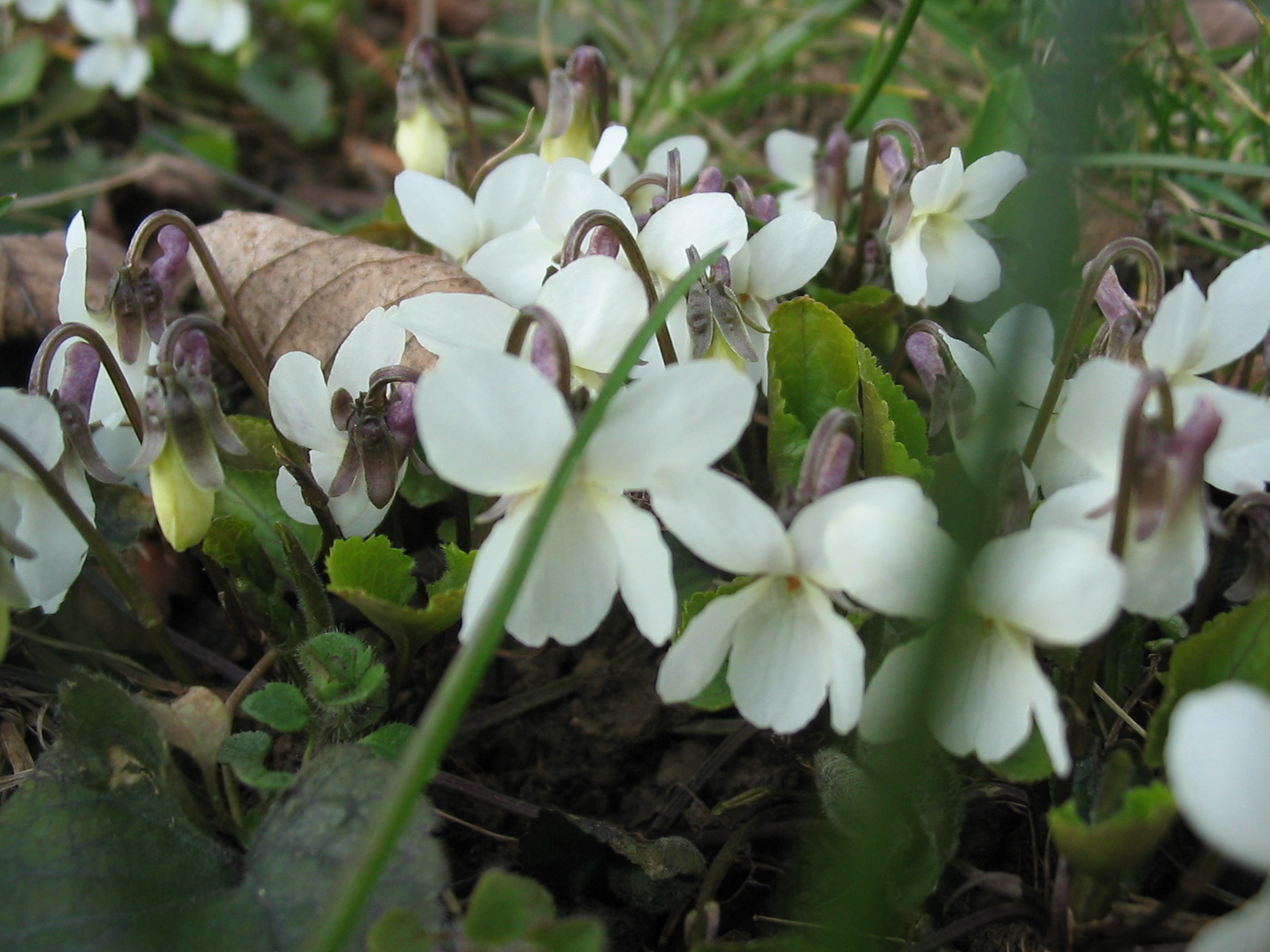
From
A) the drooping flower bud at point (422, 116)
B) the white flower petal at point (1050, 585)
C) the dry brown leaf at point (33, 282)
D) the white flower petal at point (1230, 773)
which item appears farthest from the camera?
the drooping flower bud at point (422, 116)

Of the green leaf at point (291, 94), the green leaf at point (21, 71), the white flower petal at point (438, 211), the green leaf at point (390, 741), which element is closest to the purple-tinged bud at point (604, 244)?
the white flower petal at point (438, 211)

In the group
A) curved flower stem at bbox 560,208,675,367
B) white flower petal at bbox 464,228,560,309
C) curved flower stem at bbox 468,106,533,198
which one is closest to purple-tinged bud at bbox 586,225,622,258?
curved flower stem at bbox 560,208,675,367

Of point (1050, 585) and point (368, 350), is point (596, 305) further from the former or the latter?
point (1050, 585)

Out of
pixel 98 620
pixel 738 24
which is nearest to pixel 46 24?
pixel 738 24

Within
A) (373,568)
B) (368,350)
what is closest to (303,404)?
(368,350)

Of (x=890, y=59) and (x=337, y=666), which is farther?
(x=890, y=59)

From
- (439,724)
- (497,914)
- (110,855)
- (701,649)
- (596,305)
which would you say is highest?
(596,305)

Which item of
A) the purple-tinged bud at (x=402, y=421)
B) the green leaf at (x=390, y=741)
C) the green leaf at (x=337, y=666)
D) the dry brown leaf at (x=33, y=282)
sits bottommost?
the green leaf at (x=390, y=741)

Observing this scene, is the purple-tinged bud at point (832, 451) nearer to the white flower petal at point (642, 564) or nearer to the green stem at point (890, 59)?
the white flower petal at point (642, 564)
